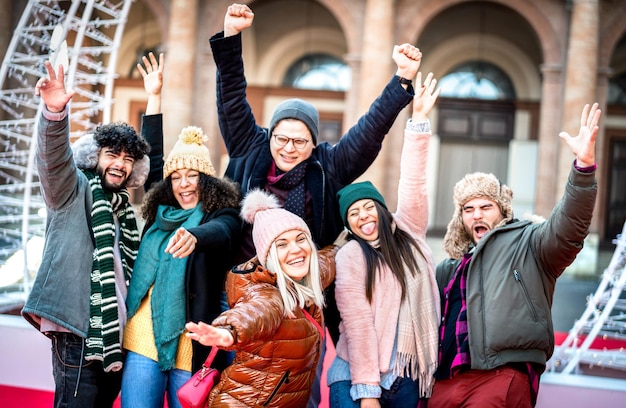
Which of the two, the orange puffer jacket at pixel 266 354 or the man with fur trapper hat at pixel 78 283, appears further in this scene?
the man with fur trapper hat at pixel 78 283

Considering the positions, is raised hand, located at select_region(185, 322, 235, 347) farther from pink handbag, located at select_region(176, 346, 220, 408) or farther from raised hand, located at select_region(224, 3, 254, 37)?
raised hand, located at select_region(224, 3, 254, 37)

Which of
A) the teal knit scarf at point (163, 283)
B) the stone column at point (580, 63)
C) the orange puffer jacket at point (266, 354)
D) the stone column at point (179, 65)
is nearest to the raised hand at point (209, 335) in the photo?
the orange puffer jacket at point (266, 354)

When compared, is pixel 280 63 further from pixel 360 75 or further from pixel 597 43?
pixel 597 43

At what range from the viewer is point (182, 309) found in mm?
3043

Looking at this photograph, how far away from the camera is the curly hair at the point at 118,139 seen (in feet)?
10.3

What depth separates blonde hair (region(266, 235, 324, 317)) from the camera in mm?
2655

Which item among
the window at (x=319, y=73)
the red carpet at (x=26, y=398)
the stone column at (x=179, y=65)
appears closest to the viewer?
the red carpet at (x=26, y=398)

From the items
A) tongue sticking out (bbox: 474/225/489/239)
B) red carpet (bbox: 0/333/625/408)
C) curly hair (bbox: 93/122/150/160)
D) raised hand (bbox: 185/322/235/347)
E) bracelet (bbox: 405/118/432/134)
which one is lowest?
red carpet (bbox: 0/333/625/408)

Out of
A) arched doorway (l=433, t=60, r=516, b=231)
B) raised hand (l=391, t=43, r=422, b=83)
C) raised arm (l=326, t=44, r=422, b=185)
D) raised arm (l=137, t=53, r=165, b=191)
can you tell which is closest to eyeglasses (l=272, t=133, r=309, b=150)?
raised arm (l=326, t=44, r=422, b=185)

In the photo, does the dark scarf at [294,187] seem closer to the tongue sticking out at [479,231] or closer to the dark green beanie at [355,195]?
the dark green beanie at [355,195]

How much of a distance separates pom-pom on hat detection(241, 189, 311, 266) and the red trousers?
3.28 feet

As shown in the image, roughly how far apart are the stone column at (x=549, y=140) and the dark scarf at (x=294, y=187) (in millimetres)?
12814

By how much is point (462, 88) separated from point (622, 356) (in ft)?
45.8

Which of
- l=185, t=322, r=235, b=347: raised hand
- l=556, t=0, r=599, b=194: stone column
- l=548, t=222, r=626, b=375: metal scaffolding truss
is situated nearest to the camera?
l=185, t=322, r=235, b=347: raised hand
